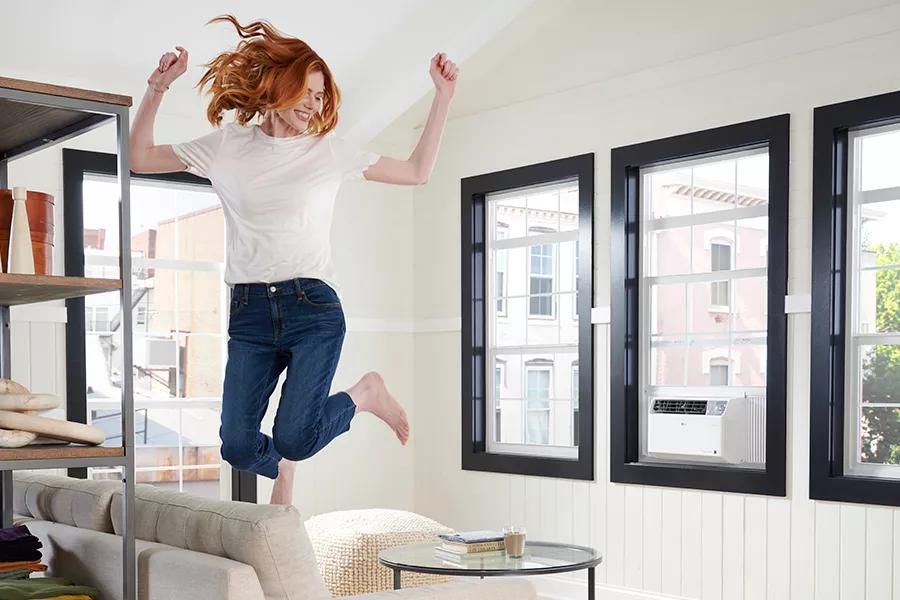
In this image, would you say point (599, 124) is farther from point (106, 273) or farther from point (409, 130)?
point (106, 273)

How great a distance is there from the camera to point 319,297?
9.25 feet

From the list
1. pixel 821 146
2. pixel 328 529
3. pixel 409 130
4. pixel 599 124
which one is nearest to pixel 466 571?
pixel 328 529

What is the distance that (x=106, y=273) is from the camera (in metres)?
6.03

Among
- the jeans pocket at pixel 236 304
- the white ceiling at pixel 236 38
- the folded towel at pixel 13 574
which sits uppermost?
the white ceiling at pixel 236 38

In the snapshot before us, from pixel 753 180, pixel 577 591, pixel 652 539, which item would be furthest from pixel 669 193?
pixel 577 591

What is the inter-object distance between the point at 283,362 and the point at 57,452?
62cm

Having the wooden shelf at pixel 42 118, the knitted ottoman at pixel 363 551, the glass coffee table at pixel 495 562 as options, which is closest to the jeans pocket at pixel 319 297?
the wooden shelf at pixel 42 118

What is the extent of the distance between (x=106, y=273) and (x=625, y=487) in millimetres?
3119

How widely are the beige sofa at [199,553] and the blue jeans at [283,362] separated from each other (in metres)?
0.20

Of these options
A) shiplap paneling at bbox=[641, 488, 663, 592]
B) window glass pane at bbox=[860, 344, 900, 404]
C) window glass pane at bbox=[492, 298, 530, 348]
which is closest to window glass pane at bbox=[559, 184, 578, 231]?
window glass pane at bbox=[492, 298, 530, 348]

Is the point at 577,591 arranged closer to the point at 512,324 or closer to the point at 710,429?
the point at 710,429

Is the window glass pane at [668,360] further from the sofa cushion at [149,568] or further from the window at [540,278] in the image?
the sofa cushion at [149,568]

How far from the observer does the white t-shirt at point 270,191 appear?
2.81 metres

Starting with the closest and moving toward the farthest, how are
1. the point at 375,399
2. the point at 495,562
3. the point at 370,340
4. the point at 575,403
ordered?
1. the point at 375,399
2. the point at 495,562
3. the point at 575,403
4. the point at 370,340
